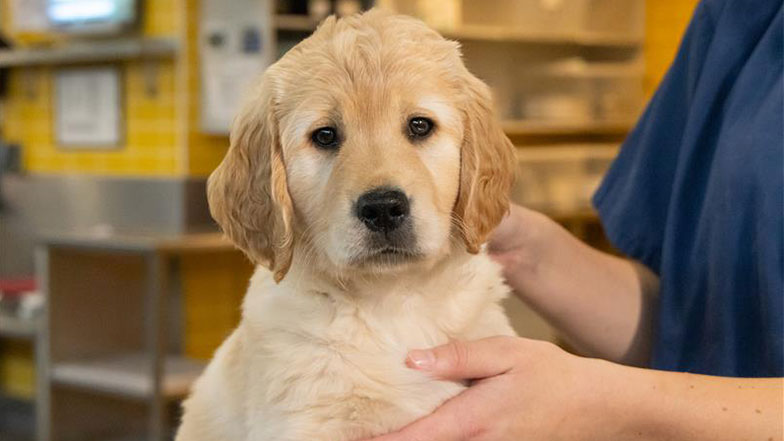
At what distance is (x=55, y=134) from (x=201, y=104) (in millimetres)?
1222

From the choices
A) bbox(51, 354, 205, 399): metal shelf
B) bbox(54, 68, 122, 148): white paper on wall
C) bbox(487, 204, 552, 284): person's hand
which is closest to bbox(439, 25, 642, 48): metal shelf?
bbox(54, 68, 122, 148): white paper on wall

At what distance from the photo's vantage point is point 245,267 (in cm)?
557

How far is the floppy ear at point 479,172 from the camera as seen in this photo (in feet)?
4.96

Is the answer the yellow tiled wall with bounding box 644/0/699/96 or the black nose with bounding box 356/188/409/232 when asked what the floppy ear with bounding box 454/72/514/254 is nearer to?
the black nose with bounding box 356/188/409/232

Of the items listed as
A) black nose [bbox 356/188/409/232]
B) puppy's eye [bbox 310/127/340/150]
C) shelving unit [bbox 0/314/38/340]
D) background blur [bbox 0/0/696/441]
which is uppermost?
puppy's eye [bbox 310/127/340/150]

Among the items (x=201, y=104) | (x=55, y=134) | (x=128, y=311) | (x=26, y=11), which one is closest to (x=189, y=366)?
(x=128, y=311)

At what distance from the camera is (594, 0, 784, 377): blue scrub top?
1.57m

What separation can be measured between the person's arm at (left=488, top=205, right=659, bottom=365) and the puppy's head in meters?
0.31

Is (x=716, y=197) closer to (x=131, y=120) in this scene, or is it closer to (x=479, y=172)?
(x=479, y=172)

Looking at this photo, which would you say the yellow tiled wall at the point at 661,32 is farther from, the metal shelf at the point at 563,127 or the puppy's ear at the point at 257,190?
the puppy's ear at the point at 257,190

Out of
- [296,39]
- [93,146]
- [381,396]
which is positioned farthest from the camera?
[93,146]

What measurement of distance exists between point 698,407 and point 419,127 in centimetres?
52

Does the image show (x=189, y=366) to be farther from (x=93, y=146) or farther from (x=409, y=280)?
(x=409, y=280)

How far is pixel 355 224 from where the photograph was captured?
4.66 ft
